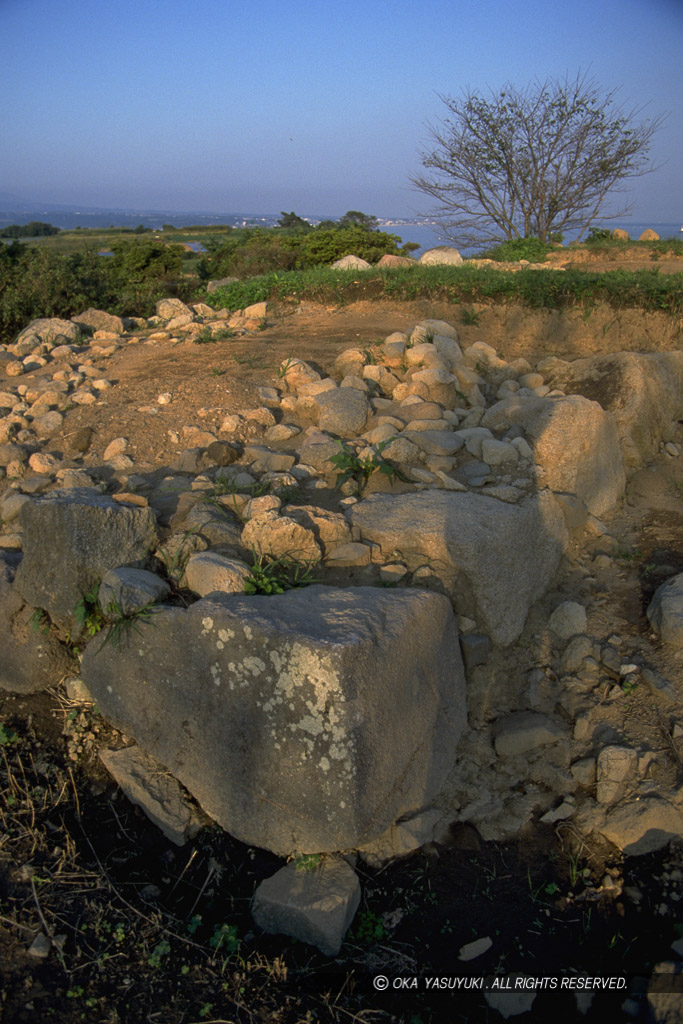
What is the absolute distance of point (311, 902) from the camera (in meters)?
2.39

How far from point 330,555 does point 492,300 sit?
3.89 meters

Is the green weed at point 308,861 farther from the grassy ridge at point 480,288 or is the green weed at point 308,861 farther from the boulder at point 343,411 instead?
the grassy ridge at point 480,288

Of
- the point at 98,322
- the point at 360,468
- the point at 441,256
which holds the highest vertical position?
the point at 441,256

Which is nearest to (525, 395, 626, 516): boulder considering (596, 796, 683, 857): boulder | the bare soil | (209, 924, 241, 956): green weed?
the bare soil

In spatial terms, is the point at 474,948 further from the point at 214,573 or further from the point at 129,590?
the point at 129,590

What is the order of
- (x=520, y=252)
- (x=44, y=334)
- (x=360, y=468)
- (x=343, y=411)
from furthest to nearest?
(x=520, y=252)
(x=44, y=334)
(x=343, y=411)
(x=360, y=468)

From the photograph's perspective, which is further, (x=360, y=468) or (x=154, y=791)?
(x=360, y=468)

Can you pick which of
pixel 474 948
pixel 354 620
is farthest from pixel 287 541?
pixel 474 948

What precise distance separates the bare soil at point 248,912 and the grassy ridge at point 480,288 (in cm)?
326

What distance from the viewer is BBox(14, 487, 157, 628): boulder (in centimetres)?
311

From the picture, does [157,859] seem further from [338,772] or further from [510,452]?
[510,452]

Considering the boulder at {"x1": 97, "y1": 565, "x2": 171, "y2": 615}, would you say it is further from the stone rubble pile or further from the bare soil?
the bare soil

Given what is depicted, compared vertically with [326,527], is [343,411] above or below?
above

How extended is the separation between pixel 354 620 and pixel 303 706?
370mm
